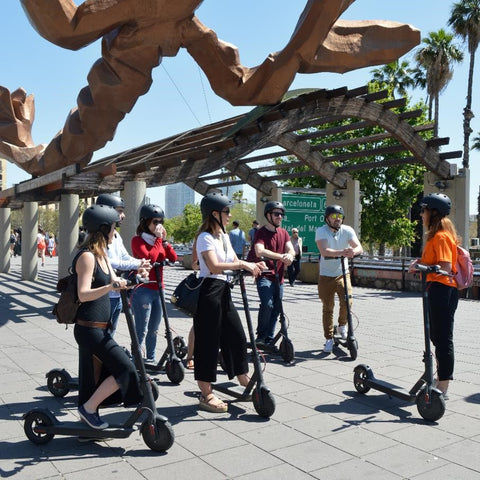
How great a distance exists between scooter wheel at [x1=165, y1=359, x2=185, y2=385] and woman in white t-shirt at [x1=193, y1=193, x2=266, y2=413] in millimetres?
762

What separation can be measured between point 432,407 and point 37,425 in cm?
306

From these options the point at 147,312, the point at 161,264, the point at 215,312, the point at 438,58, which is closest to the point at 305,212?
the point at 147,312

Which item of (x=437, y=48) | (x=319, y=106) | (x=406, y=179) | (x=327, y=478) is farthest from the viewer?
(x=437, y=48)

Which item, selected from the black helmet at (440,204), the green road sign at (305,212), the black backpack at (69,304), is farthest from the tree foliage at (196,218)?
the black backpack at (69,304)

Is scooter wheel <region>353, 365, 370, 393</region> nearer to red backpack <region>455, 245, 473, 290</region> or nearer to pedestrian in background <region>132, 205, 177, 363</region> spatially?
red backpack <region>455, 245, 473, 290</region>

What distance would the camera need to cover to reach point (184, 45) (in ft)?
27.2

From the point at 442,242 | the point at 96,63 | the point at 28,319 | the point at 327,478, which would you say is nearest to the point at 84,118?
the point at 96,63

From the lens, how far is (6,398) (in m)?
5.09

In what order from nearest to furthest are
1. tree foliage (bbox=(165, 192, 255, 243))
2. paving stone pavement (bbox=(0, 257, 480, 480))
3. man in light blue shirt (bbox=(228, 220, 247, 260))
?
paving stone pavement (bbox=(0, 257, 480, 480))
man in light blue shirt (bbox=(228, 220, 247, 260))
tree foliage (bbox=(165, 192, 255, 243))

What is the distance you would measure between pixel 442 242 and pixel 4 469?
12.6 feet

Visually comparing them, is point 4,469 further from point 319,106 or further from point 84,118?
point 319,106

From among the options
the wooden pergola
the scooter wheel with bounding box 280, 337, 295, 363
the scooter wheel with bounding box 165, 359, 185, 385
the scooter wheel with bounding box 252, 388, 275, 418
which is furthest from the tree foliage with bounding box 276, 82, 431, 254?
the scooter wheel with bounding box 252, 388, 275, 418

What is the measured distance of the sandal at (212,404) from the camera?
4738mm

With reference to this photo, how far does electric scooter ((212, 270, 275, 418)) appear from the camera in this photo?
459 centimetres
